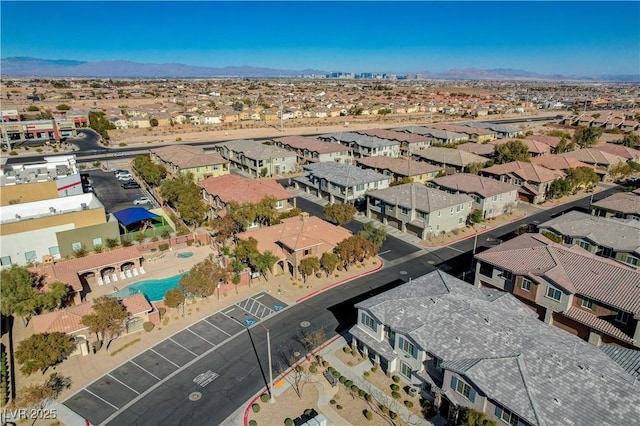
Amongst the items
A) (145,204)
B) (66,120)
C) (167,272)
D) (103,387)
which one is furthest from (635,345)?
(66,120)

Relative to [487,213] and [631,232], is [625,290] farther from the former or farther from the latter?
[487,213]

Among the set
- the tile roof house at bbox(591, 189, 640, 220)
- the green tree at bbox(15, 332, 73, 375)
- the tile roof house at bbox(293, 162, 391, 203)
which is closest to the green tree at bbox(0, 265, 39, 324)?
the green tree at bbox(15, 332, 73, 375)

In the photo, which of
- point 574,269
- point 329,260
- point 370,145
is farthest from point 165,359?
point 370,145

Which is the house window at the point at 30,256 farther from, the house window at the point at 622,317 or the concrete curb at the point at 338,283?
the house window at the point at 622,317

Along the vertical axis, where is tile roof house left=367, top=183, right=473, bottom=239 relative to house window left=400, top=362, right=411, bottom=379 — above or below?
above

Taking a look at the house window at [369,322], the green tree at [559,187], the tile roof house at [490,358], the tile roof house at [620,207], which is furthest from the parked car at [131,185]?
the tile roof house at [620,207]

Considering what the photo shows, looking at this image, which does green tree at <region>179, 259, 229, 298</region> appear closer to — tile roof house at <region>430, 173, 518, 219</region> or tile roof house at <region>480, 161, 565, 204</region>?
tile roof house at <region>430, 173, 518, 219</region>

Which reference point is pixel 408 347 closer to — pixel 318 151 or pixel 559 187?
pixel 559 187
